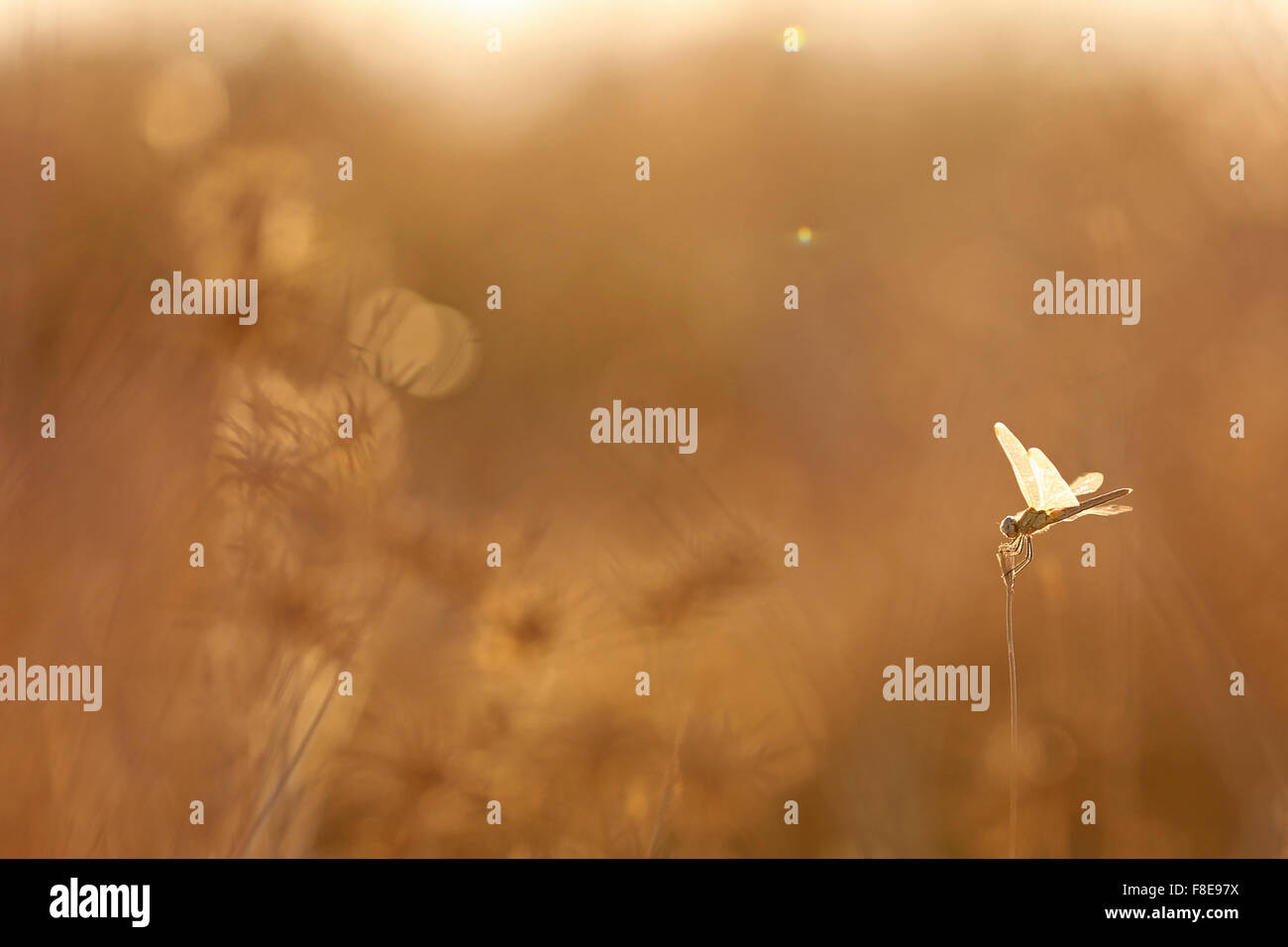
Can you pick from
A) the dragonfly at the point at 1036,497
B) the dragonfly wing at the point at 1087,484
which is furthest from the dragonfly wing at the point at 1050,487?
the dragonfly wing at the point at 1087,484

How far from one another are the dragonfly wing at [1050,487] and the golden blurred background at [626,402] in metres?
0.35

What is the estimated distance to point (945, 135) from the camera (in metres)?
1.81

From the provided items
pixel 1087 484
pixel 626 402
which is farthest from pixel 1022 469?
pixel 626 402

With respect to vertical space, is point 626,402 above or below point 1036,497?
above

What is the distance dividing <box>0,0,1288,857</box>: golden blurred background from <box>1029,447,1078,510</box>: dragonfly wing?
0.35 metres

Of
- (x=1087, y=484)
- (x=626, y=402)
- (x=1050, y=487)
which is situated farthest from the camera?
(x=626, y=402)

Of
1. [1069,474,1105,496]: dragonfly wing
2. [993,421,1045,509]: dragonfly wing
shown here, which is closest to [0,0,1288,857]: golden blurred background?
[1069,474,1105,496]: dragonfly wing

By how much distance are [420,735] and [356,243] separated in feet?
3.58

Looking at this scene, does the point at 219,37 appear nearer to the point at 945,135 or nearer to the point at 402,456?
the point at 402,456

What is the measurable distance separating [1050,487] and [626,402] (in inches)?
33.9

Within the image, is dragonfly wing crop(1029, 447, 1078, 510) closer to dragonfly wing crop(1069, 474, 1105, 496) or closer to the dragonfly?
the dragonfly

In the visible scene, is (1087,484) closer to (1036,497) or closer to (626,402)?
(1036,497)

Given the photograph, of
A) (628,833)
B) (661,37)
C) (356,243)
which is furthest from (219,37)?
(628,833)

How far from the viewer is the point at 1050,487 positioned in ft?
4.73
